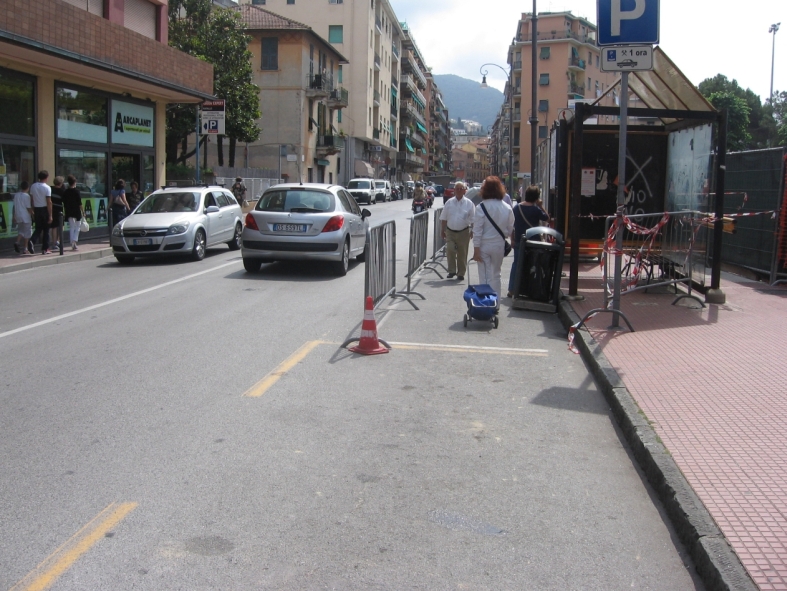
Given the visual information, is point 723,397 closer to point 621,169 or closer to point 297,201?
point 621,169

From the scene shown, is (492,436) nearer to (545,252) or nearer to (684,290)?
(545,252)

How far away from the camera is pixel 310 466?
16.0ft

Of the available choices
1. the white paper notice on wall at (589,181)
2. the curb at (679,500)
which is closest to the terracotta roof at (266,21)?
the white paper notice on wall at (589,181)

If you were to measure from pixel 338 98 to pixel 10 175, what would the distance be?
41711 millimetres

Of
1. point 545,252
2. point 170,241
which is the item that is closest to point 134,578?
point 545,252

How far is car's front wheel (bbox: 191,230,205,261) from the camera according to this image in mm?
16722

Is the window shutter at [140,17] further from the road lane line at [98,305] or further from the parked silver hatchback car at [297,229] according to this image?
the road lane line at [98,305]

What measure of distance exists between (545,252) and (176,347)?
513 centimetres

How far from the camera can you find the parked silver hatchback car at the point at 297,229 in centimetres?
1387

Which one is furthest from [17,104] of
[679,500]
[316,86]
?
[316,86]

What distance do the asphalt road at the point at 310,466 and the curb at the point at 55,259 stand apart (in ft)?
21.5

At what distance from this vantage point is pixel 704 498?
4.16 meters

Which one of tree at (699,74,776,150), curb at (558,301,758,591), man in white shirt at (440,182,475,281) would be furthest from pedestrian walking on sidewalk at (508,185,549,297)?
tree at (699,74,776,150)

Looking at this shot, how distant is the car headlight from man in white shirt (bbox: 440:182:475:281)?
567cm
